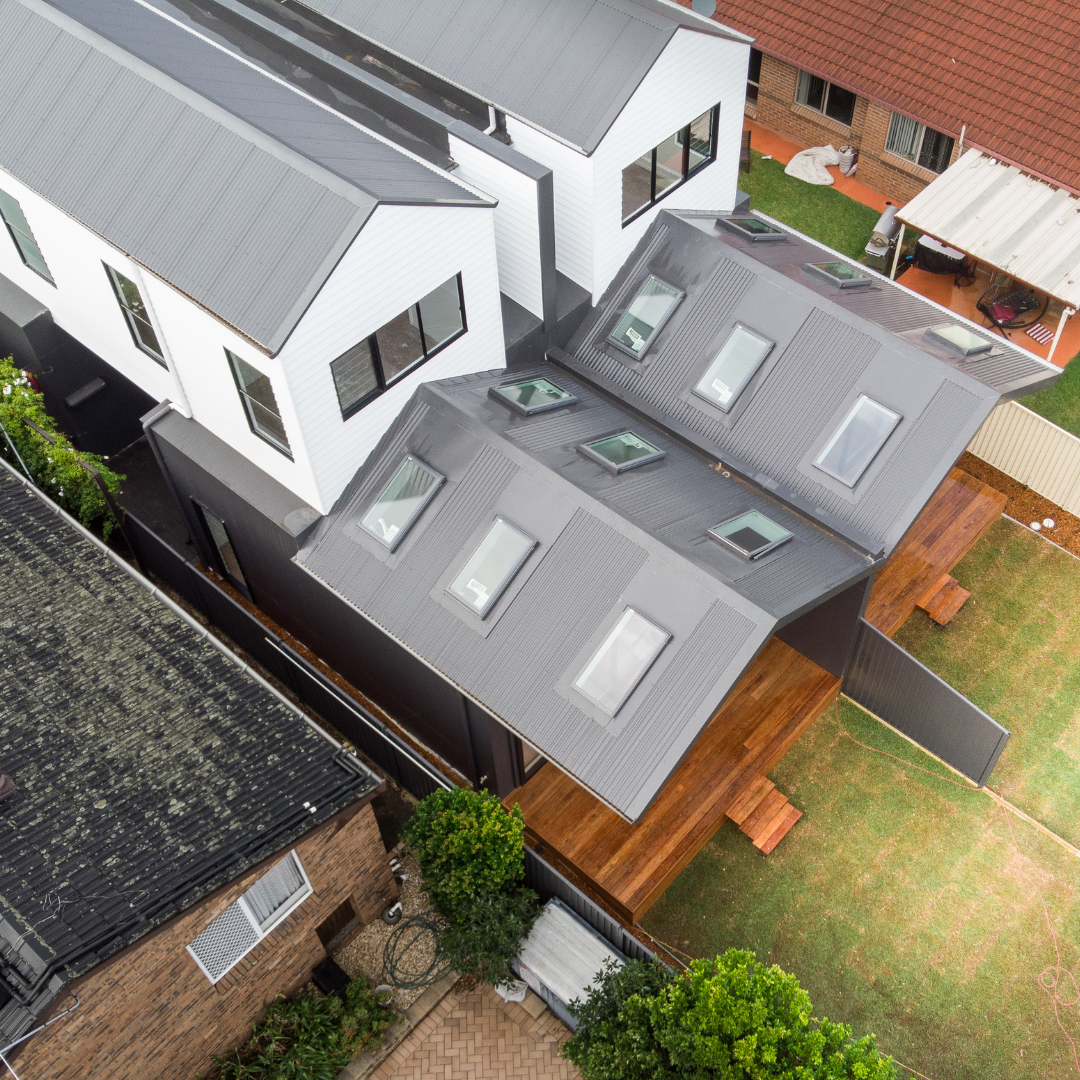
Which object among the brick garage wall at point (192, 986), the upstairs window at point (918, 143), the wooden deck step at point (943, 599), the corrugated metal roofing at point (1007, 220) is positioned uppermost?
the upstairs window at point (918, 143)

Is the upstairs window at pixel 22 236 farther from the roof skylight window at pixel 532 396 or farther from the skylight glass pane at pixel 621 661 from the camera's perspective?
the skylight glass pane at pixel 621 661

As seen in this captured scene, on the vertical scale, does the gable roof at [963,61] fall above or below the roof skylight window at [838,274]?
above

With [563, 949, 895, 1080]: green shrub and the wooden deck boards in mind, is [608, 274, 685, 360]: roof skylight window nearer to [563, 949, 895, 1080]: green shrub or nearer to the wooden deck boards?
the wooden deck boards

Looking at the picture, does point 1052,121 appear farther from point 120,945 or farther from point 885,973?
point 120,945

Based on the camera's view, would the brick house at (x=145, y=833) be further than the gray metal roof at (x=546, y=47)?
No

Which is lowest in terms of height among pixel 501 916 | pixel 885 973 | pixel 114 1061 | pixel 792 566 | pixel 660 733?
pixel 114 1061

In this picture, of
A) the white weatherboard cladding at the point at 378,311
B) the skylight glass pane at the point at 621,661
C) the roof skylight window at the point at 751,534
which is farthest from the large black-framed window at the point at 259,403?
the roof skylight window at the point at 751,534

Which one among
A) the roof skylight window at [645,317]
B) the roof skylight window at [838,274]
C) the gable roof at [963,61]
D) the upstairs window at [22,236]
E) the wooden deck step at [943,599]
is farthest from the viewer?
the gable roof at [963,61]

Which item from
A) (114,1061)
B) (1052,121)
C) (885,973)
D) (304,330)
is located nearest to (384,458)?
(304,330)
